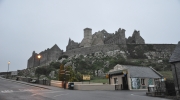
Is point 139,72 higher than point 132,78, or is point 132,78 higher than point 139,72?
point 139,72

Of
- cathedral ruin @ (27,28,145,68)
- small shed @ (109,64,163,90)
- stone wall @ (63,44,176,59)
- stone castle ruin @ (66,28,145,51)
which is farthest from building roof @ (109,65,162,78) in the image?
stone castle ruin @ (66,28,145,51)

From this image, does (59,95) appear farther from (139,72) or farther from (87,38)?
(87,38)

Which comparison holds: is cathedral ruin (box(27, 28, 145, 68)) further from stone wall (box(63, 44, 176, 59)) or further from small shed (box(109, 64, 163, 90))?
small shed (box(109, 64, 163, 90))

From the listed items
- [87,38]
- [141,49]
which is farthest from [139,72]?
[87,38]

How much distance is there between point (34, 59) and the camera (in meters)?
104

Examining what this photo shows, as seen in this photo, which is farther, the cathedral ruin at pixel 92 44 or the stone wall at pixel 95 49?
the cathedral ruin at pixel 92 44

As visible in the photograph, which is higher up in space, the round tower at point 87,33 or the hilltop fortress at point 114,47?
the round tower at point 87,33

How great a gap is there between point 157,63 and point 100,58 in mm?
23100

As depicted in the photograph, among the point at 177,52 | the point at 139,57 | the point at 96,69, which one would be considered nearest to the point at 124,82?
the point at 177,52

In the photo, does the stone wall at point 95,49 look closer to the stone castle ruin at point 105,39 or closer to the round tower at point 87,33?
the stone castle ruin at point 105,39

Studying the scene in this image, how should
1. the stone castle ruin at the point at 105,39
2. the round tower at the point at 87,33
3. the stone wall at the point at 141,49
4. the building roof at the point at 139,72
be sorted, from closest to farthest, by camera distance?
the building roof at the point at 139,72 → the stone wall at the point at 141,49 → the stone castle ruin at the point at 105,39 → the round tower at the point at 87,33

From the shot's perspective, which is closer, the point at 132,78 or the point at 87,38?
the point at 132,78

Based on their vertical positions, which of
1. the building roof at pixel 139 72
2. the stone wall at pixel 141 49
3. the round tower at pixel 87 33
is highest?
the round tower at pixel 87 33

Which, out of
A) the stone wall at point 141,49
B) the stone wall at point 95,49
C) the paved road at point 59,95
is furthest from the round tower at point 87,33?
the paved road at point 59,95
